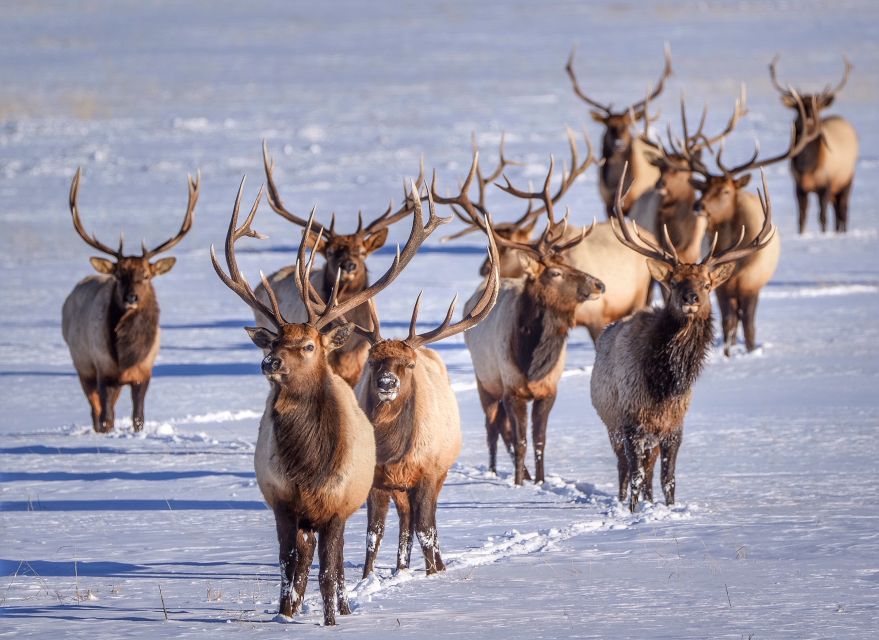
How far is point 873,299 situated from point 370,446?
1045 centimetres

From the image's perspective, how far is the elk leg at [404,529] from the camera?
688 centimetres

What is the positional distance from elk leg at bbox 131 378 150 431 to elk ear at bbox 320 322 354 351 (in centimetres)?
455

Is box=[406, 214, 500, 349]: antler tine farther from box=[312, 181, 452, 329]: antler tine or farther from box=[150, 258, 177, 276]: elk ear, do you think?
box=[150, 258, 177, 276]: elk ear

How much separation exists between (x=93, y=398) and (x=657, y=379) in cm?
444

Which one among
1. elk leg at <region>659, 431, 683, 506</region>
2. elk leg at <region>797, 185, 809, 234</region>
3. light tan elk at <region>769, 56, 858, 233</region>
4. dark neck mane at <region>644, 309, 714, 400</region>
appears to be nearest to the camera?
elk leg at <region>659, 431, 683, 506</region>

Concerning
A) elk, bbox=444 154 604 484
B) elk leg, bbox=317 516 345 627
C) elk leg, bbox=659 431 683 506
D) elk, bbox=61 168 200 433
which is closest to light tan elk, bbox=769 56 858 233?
elk, bbox=444 154 604 484

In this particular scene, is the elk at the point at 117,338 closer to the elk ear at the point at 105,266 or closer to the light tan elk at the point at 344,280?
the elk ear at the point at 105,266

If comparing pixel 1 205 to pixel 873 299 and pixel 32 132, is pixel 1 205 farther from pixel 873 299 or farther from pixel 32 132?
pixel 873 299

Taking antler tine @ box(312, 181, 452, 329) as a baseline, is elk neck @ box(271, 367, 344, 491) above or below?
below

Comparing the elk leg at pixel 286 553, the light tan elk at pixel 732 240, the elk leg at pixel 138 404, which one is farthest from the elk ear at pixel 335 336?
the light tan elk at pixel 732 240

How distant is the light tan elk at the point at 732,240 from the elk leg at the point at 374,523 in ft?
21.3

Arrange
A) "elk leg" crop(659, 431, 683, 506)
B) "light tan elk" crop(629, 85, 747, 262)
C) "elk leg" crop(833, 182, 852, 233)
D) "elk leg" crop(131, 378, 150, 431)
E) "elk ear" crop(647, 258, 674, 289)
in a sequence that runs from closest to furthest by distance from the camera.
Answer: "elk leg" crop(659, 431, 683, 506), "elk ear" crop(647, 258, 674, 289), "elk leg" crop(131, 378, 150, 431), "light tan elk" crop(629, 85, 747, 262), "elk leg" crop(833, 182, 852, 233)

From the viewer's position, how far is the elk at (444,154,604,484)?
9.12 meters

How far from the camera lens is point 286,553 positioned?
5.97m
